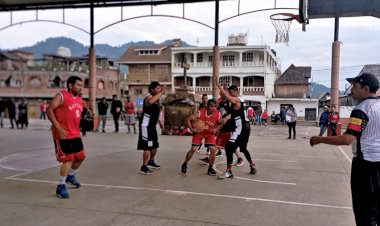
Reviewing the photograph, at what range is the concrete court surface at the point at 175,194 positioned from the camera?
493cm

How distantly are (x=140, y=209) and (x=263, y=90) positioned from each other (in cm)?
4190

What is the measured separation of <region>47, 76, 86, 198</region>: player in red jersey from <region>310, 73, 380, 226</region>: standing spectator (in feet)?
12.6

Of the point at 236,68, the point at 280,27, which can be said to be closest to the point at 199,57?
the point at 236,68

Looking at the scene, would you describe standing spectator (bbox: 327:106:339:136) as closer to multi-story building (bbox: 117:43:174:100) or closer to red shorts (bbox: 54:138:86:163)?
red shorts (bbox: 54:138:86:163)

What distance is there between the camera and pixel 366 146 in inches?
149

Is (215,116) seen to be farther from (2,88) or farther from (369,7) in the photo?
(2,88)

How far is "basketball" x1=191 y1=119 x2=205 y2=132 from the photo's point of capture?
7988 millimetres

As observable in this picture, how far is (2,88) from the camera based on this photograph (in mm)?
51094

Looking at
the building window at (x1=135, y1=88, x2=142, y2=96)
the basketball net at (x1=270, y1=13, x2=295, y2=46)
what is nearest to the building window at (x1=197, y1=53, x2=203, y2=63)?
the building window at (x1=135, y1=88, x2=142, y2=96)

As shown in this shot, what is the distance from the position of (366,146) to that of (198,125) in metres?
4.50

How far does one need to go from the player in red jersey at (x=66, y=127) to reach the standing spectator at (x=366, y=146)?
3.85 m

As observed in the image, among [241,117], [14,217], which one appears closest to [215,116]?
[241,117]

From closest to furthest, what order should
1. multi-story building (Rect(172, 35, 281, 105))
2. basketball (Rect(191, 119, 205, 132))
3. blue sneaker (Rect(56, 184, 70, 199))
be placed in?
blue sneaker (Rect(56, 184, 70, 199)) < basketball (Rect(191, 119, 205, 132)) < multi-story building (Rect(172, 35, 281, 105))

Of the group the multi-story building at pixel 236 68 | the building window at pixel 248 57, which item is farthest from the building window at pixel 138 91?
the building window at pixel 248 57
